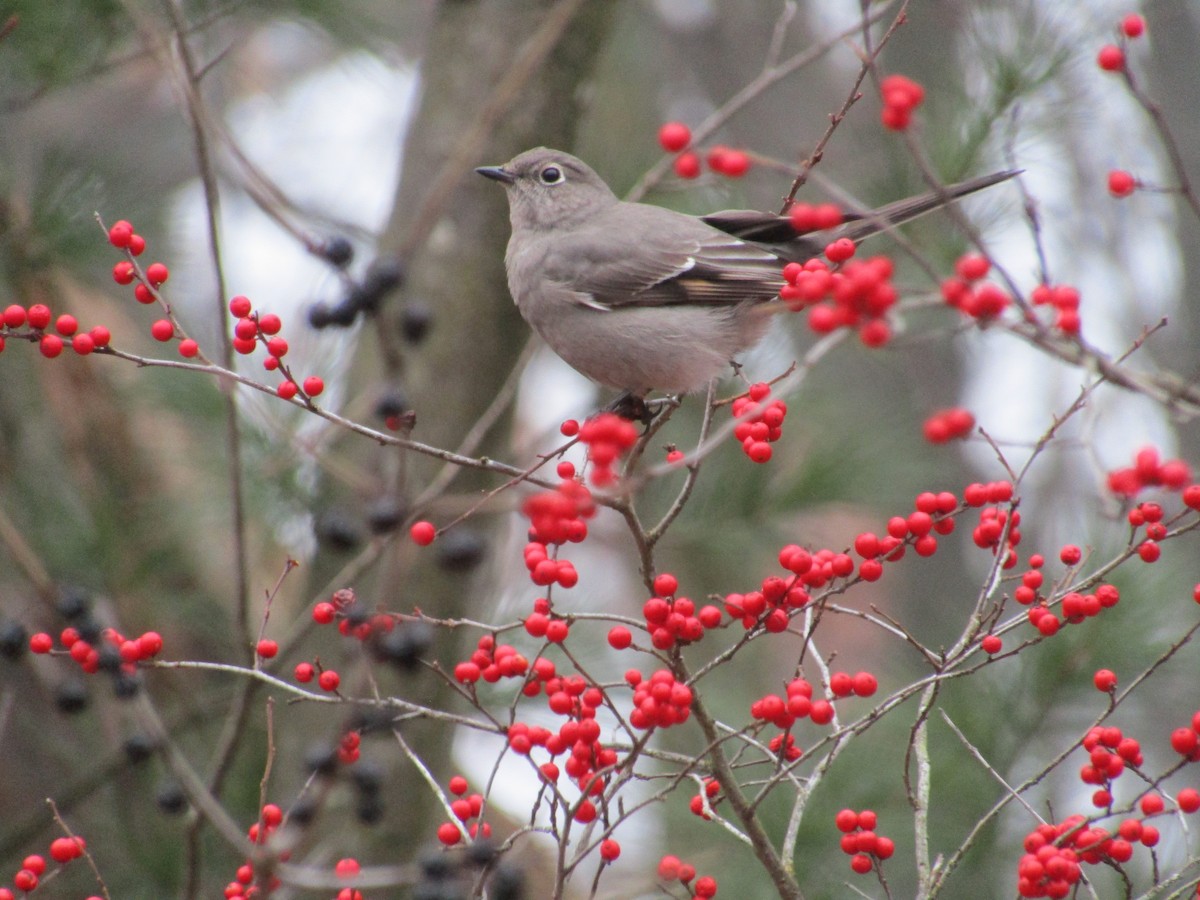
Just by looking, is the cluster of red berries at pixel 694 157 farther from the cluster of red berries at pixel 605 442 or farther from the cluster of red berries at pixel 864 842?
the cluster of red berries at pixel 864 842

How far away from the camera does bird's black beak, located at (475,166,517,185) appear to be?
13.5 ft

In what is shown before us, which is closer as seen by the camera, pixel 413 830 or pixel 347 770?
pixel 347 770

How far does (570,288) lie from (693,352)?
44 cm

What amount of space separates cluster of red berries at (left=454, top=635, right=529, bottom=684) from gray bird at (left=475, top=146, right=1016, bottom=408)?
148 centimetres

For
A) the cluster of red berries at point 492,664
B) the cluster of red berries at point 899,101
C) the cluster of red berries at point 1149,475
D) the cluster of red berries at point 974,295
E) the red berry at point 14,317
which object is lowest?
the cluster of red berries at point 1149,475

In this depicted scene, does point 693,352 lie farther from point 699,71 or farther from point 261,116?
point 261,116

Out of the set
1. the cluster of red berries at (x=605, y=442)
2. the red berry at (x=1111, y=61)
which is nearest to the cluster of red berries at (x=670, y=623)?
the cluster of red berries at (x=605, y=442)

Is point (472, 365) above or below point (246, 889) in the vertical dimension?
above

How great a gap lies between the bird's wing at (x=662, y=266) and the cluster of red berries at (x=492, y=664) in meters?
1.63

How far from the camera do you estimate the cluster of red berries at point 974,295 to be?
1506 millimetres

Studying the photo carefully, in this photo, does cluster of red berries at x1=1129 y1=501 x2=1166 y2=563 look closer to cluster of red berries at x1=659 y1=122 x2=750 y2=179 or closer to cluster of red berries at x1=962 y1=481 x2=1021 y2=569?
cluster of red berries at x1=962 y1=481 x2=1021 y2=569

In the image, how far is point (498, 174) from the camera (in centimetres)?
416

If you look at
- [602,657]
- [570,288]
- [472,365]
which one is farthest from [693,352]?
[602,657]

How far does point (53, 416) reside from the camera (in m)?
5.13
